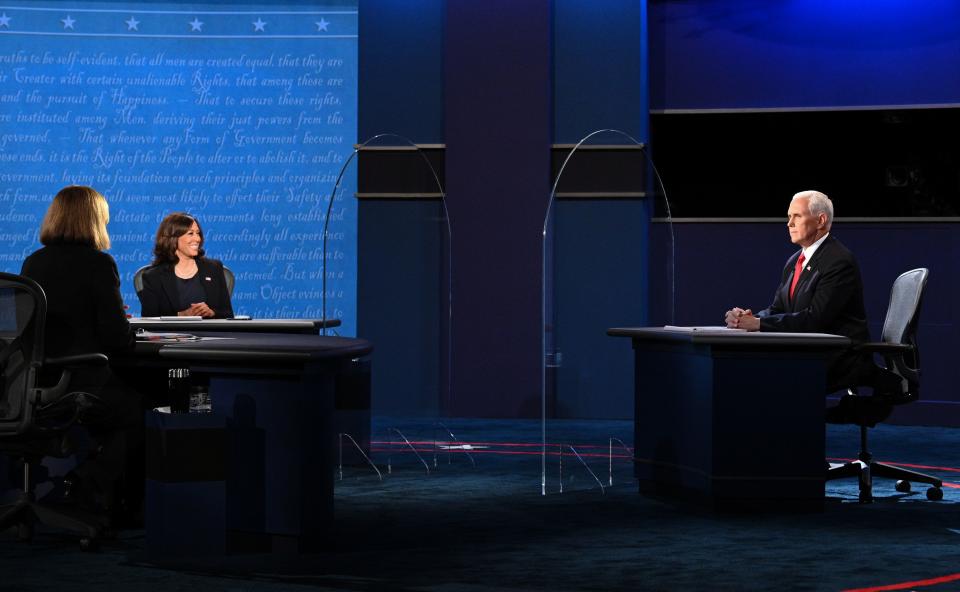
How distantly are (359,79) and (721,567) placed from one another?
5853 mm

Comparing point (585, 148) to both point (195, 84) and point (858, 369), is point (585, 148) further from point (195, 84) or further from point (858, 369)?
point (858, 369)

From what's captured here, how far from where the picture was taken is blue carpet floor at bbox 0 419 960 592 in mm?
4070

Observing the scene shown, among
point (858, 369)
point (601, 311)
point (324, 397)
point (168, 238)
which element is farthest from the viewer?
point (168, 238)

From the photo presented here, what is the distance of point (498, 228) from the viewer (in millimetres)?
9141

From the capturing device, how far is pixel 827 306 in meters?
5.67

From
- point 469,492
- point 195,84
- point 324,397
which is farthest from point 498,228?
point 324,397

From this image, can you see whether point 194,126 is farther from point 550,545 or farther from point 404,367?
point 550,545

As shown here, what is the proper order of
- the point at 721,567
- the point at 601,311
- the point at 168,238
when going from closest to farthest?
1. the point at 721,567
2. the point at 601,311
3. the point at 168,238

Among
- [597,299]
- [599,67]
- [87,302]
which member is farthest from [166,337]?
[599,67]

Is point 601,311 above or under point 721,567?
above

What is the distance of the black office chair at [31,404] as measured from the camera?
4398 mm

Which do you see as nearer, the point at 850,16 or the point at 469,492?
the point at 469,492

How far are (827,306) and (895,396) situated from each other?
0.49m

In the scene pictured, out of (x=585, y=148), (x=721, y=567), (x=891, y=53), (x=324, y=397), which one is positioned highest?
(x=891, y=53)
